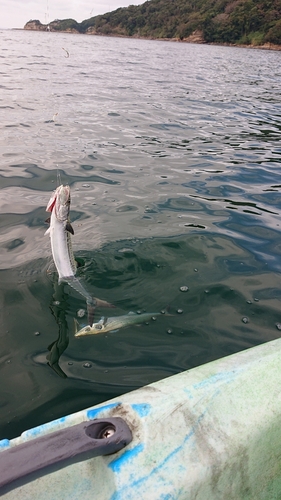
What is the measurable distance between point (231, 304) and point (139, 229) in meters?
2.22

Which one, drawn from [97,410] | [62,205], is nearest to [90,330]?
[62,205]

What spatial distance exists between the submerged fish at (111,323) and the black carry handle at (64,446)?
2318 millimetres

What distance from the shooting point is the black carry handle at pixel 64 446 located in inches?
64.7

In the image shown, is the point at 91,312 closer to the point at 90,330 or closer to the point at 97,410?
the point at 90,330

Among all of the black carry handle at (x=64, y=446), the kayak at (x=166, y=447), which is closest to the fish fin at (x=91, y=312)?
the kayak at (x=166, y=447)

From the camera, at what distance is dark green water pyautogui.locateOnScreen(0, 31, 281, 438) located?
12.9ft

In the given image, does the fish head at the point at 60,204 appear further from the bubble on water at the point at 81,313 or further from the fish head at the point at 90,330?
the fish head at the point at 90,330

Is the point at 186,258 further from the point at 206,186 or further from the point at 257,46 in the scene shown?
the point at 257,46

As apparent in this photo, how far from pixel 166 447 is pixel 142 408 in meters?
0.24

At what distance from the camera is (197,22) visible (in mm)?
126875

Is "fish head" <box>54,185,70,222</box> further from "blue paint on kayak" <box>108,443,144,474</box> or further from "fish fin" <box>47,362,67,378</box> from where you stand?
"blue paint on kayak" <box>108,443,144,474</box>

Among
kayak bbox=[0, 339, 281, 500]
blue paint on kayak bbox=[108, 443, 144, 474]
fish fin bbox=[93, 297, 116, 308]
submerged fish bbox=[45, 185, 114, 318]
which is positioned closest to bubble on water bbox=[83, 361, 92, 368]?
submerged fish bbox=[45, 185, 114, 318]

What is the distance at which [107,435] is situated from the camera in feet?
6.29

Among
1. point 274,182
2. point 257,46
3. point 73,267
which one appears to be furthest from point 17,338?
point 257,46
